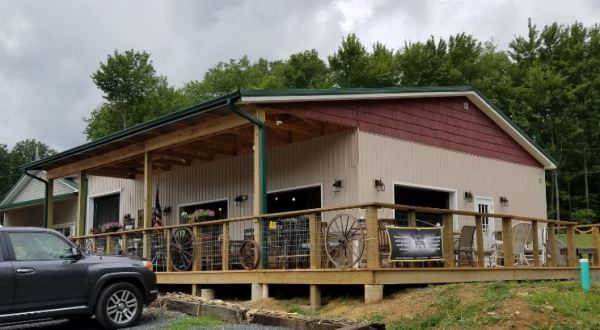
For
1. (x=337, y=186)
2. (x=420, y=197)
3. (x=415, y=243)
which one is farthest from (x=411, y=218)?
(x=420, y=197)

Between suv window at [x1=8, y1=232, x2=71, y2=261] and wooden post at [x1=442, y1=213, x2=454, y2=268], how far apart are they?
18.7 feet

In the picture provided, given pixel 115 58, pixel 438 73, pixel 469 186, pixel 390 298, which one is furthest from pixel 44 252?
pixel 115 58

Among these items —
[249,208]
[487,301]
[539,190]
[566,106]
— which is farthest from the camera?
[566,106]

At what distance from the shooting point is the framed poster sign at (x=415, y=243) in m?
9.35

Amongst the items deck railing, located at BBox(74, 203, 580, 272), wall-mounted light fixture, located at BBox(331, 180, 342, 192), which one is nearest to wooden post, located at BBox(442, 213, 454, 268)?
deck railing, located at BBox(74, 203, 580, 272)

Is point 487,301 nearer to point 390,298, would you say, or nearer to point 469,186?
point 390,298

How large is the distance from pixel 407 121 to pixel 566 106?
2235cm

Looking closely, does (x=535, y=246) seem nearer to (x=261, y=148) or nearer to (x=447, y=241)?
(x=447, y=241)

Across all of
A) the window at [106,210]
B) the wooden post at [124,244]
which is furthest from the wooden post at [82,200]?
the wooden post at [124,244]

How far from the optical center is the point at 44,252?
8.38 m

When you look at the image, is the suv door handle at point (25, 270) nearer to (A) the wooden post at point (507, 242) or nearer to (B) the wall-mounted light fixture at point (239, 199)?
(B) the wall-mounted light fixture at point (239, 199)

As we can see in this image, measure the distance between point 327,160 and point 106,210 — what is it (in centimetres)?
1052

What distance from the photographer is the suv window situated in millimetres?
8227

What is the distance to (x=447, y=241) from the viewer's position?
33.4 feet
